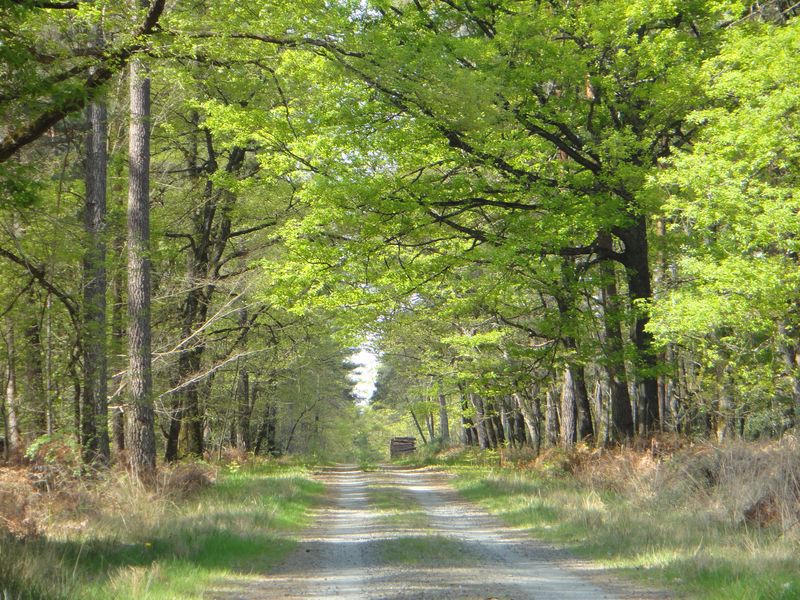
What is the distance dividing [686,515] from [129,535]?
7.72m

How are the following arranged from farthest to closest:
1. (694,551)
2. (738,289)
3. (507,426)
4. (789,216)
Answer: (507,426)
(738,289)
(789,216)
(694,551)

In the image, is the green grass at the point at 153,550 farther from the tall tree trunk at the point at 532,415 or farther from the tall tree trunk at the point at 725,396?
the tall tree trunk at the point at 532,415

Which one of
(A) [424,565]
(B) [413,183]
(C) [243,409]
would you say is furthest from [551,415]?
(A) [424,565]

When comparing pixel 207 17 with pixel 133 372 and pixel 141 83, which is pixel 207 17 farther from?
pixel 133 372

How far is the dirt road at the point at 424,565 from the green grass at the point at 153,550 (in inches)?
17.5

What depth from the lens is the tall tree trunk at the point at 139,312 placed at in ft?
51.6

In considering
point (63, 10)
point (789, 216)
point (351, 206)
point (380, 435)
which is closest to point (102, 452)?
point (351, 206)

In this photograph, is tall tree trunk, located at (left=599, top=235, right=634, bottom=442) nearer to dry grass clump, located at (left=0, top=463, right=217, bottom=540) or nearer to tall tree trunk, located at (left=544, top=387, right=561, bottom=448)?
dry grass clump, located at (left=0, top=463, right=217, bottom=540)

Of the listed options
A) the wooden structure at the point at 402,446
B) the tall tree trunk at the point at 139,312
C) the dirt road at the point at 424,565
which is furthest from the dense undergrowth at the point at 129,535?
the wooden structure at the point at 402,446

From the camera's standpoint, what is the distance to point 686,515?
11.5 m

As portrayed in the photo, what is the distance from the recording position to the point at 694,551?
914cm

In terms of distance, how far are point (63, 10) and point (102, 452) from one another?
30.6ft

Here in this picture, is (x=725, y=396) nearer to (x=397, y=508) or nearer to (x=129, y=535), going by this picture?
(x=397, y=508)

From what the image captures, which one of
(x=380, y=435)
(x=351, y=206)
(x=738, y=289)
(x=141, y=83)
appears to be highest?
(x=141, y=83)
